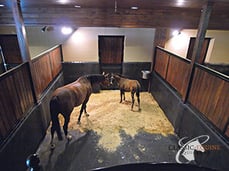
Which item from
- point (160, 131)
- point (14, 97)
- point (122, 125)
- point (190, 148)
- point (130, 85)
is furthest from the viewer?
point (130, 85)

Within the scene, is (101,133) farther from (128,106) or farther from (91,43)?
(91,43)

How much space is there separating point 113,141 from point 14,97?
1.99m

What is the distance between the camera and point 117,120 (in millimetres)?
3777

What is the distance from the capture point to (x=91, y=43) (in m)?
5.08

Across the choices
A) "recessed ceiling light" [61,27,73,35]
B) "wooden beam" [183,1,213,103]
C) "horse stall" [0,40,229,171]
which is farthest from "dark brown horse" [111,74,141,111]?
"recessed ceiling light" [61,27,73,35]

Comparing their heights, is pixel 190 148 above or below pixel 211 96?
below

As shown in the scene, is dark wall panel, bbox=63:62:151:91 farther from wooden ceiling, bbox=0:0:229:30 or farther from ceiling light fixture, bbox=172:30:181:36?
wooden ceiling, bbox=0:0:229:30

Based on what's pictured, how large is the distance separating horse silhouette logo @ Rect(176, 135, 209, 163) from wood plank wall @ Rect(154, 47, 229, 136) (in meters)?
0.38

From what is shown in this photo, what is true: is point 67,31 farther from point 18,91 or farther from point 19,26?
point 18,91

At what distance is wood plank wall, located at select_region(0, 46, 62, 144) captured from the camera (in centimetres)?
199

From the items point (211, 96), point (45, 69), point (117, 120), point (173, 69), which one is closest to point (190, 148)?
point (211, 96)

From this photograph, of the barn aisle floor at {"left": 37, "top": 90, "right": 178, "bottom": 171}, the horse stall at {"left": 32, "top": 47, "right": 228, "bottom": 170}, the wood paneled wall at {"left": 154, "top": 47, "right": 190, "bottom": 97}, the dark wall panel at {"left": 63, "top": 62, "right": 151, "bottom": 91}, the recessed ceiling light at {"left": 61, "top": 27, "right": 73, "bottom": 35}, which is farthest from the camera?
the dark wall panel at {"left": 63, "top": 62, "right": 151, "bottom": 91}

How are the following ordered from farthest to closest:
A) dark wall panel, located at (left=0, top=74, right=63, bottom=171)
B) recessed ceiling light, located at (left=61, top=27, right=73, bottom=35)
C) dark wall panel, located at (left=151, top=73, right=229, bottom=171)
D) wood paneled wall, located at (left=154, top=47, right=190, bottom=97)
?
recessed ceiling light, located at (left=61, top=27, right=73, bottom=35) < wood paneled wall, located at (left=154, top=47, right=190, bottom=97) < dark wall panel, located at (left=151, top=73, right=229, bottom=171) < dark wall panel, located at (left=0, top=74, right=63, bottom=171)

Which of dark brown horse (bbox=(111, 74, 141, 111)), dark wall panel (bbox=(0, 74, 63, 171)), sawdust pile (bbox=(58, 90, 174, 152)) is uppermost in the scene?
dark brown horse (bbox=(111, 74, 141, 111))
